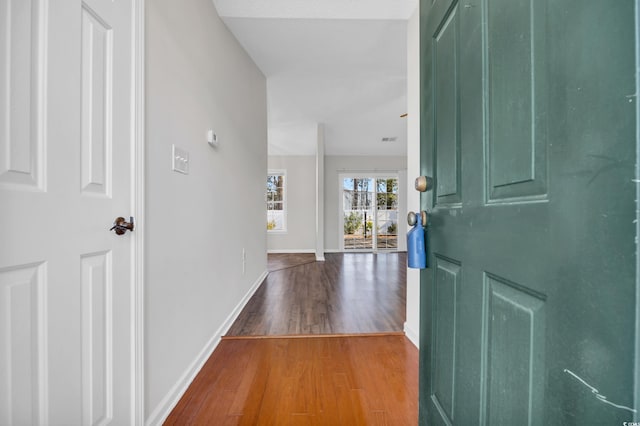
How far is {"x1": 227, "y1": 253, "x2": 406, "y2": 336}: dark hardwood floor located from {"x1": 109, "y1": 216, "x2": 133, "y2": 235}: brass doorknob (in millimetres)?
1337

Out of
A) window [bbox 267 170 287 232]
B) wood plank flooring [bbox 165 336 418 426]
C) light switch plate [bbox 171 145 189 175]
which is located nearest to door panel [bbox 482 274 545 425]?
wood plank flooring [bbox 165 336 418 426]

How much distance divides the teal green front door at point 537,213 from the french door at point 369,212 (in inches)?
242

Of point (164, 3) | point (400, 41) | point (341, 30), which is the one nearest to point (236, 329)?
point (164, 3)

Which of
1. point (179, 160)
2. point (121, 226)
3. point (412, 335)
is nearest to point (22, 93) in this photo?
point (121, 226)

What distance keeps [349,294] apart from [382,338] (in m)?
1.16

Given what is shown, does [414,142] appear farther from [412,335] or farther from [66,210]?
[66,210]

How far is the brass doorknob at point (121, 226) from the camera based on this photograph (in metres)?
0.96

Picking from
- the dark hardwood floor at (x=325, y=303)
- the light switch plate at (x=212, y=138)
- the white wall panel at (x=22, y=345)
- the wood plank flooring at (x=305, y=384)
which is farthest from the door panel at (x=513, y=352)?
the light switch plate at (x=212, y=138)

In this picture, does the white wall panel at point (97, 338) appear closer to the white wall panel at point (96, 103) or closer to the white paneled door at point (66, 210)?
the white paneled door at point (66, 210)

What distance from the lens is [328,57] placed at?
277 cm

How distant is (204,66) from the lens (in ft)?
5.70

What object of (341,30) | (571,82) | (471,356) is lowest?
(471,356)

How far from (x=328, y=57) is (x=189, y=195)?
217 centimetres

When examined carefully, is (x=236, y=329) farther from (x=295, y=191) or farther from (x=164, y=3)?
(x=295, y=191)
